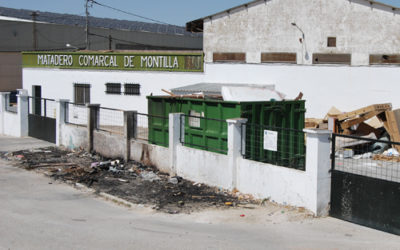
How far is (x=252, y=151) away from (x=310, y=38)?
981cm

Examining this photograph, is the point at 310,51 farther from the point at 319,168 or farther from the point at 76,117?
the point at 319,168

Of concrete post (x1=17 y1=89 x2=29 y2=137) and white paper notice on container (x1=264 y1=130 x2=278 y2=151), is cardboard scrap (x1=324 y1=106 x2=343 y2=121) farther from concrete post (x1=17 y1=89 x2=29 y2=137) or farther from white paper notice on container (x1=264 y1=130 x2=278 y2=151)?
concrete post (x1=17 y1=89 x2=29 y2=137)

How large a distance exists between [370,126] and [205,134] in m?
7.58

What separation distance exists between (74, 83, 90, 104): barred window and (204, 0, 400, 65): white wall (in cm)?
828

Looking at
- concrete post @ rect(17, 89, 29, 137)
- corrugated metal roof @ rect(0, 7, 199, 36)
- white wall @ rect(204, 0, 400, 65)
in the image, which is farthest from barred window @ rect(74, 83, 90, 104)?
corrugated metal roof @ rect(0, 7, 199, 36)

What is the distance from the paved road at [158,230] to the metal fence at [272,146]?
6.07 ft

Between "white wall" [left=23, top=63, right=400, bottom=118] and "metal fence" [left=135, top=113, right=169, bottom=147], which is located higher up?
"white wall" [left=23, top=63, right=400, bottom=118]

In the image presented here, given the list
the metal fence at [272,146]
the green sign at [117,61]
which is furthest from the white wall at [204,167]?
the green sign at [117,61]

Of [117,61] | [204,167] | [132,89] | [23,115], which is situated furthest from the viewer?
[117,61]

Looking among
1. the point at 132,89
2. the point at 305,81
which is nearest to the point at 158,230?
the point at 305,81

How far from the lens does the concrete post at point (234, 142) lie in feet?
37.1

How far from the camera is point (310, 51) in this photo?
786 inches

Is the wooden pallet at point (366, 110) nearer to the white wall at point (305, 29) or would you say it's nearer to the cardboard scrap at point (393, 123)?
the cardboard scrap at point (393, 123)

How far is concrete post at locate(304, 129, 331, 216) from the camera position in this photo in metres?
9.21
